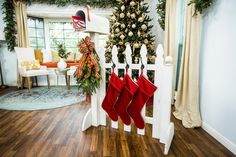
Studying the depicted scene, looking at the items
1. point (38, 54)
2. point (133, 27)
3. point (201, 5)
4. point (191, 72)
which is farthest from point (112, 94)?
point (38, 54)

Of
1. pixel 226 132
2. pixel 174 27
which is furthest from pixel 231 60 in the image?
pixel 174 27

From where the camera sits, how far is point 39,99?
3410mm

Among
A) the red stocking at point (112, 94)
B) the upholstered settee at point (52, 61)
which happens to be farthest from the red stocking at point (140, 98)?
the upholstered settee at point (52, 61)

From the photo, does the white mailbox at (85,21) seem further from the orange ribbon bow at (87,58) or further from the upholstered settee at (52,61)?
the upholstered settee at (52,61)

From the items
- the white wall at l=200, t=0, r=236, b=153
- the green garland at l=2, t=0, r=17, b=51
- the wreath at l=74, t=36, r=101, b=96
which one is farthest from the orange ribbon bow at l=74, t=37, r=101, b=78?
the green garland at l=2, t=0, r=17, b=51

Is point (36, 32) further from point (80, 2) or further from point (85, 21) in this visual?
point (85, 21)

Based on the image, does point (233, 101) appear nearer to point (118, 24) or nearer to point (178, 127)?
point (178, 127)

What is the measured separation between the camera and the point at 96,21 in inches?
74.3

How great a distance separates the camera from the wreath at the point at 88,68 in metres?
1.88

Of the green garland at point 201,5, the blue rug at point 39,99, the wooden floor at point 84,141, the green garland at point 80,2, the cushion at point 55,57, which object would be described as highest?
the green garland at point 80,2

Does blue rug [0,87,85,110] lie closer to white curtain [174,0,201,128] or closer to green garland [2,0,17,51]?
green garland [2,0,17,51]

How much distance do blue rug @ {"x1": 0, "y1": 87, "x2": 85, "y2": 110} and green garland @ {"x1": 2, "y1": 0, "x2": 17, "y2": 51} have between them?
139cm

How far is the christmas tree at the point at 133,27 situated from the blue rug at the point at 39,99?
4.02 ft

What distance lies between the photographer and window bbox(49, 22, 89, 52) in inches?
199
